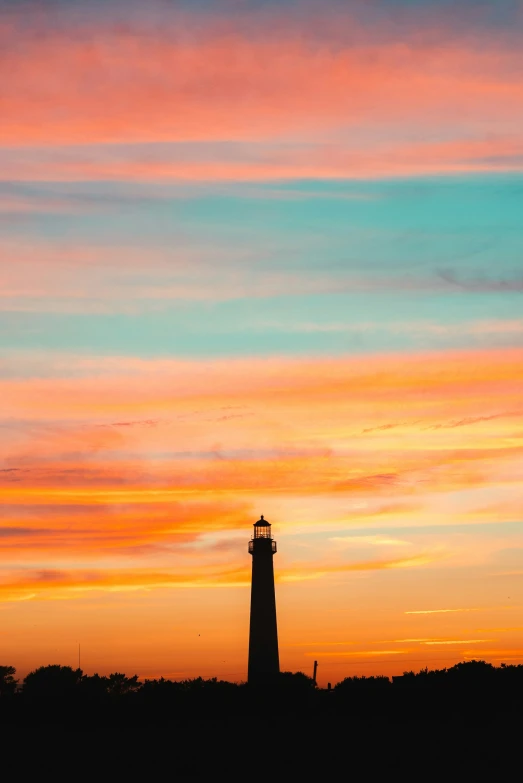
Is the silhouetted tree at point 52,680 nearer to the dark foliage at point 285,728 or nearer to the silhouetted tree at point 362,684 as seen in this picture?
the dark foliage at point 285,728

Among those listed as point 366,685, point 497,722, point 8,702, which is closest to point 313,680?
point 366,685

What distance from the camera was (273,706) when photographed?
236ft

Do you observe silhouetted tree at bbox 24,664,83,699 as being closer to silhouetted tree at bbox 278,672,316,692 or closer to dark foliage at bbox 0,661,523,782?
dark foliage at bbox 0,661,523,782

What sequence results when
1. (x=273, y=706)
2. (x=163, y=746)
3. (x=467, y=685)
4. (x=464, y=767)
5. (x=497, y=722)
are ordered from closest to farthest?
(x=464, y=767)
(x=163, y=746)
(x=497, y=722)
(x=273, y=706)
(x=467, y=685)

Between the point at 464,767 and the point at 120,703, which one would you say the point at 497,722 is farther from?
the point at 120,703

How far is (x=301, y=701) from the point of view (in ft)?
240

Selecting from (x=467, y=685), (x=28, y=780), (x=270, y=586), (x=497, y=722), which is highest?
(x=270, y=586)

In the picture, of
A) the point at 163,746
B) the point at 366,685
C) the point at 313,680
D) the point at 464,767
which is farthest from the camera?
the point at 313,680

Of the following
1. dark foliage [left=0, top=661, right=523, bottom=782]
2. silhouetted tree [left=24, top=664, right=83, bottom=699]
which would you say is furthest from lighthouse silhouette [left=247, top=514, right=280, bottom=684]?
silhouetted tree [left=24, top=664, right=83, bottom=699]

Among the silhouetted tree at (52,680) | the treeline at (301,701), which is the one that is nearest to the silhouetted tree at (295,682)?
the treeline at (301,701)

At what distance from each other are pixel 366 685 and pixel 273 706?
45.8ft

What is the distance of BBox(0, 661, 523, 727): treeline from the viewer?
229 feet

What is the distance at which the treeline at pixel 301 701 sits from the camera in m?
69.7

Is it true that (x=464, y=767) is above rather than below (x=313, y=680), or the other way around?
below
